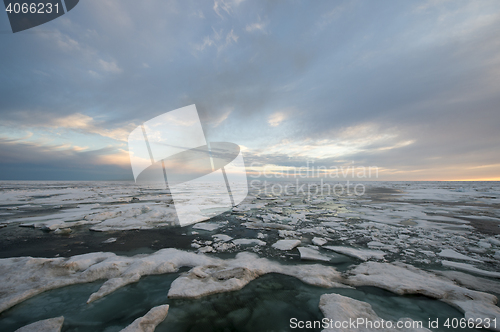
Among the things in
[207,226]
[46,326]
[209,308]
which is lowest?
[207,226]

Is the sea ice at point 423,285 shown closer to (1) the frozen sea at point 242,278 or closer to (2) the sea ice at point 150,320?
(1) the frozen sea at point 242,278

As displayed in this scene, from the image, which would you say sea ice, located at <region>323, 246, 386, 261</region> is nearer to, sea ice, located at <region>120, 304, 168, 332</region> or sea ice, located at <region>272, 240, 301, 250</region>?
sea ice, located at <region>272, 240, 301, 250</region>

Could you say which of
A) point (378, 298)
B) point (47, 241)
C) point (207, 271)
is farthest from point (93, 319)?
point (47, 241)

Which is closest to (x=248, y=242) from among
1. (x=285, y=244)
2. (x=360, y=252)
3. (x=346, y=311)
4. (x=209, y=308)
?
(x=285, y=244)

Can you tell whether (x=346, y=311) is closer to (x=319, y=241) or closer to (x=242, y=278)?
(x=242, y=278)

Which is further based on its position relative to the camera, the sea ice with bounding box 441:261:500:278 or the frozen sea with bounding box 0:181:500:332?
the sea ice with bounding box 441:261:500:278

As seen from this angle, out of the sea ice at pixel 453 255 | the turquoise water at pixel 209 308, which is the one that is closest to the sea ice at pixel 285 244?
the turquoise water at pixel 209 308

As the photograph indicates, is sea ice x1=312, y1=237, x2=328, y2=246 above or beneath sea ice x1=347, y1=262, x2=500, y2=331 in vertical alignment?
beneath

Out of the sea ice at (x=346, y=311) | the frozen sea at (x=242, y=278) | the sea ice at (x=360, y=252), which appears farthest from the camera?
the sea ice at (x=360, y=252)

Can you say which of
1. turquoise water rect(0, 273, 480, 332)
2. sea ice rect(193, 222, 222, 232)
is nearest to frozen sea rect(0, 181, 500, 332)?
turquoise water rect(0, 273, 480, 332)
